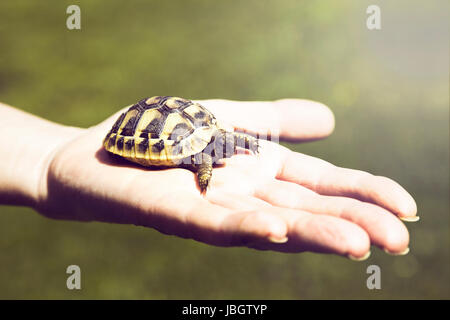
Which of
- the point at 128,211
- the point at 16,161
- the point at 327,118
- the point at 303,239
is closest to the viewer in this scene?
the point at 303,239

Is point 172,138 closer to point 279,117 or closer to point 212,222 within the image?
point 212,222

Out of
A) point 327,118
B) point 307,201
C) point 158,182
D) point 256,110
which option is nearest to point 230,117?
point 256,110

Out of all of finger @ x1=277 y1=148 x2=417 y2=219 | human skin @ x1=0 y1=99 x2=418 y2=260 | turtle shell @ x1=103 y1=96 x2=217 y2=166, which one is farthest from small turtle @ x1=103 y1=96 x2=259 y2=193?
finger @ x1=277 y1=148 x2=417 y2=219

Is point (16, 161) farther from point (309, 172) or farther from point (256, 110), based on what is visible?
point (309, 172)

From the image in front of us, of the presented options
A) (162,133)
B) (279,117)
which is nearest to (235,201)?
(162,133)

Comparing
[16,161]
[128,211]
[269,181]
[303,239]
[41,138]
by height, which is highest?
[41,138]

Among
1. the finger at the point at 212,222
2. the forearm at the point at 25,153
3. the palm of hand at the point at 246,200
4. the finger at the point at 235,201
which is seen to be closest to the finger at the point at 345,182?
the palm of hand at the point at 246,200
